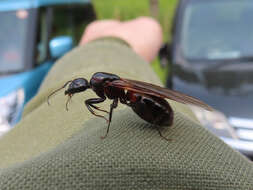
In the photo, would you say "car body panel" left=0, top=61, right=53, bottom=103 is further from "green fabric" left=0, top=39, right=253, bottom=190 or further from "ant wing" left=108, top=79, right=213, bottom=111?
"ant wing" left=108, top=79, right=213, bottom=111

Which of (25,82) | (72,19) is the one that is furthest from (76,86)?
(72,19)

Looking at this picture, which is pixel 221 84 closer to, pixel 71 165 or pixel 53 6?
pixel 53 6

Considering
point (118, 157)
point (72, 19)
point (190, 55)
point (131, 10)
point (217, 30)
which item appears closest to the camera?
point (118, 157)

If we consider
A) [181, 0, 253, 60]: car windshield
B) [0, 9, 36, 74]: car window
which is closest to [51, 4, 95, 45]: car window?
[0, 9, 36, 74]: car window

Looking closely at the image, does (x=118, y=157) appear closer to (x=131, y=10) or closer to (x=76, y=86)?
(x=76, y=86)

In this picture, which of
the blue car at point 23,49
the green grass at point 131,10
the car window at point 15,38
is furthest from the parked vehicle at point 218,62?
the green grass at point 131,10

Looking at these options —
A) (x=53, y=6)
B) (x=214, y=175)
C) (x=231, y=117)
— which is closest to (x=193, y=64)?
(x=231, y=117)
